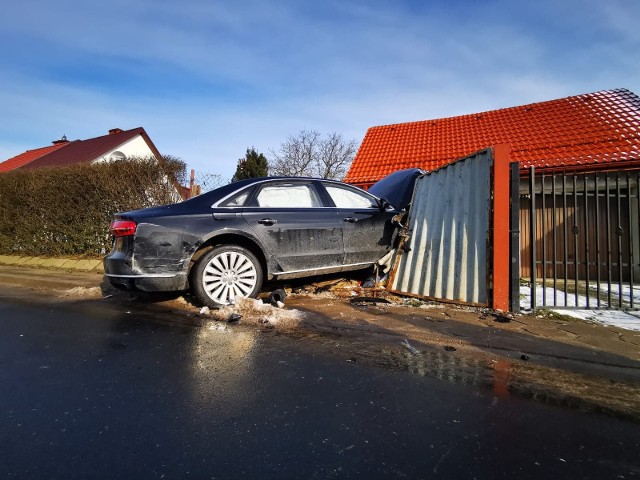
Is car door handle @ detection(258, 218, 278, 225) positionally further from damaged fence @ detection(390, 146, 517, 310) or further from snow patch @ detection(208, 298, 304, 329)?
damaged fence @ detection(390, 146, 517, 310)

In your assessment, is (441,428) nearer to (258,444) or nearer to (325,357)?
(258,444)

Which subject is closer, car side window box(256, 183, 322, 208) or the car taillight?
the car taillight

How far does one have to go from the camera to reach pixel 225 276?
4359mm

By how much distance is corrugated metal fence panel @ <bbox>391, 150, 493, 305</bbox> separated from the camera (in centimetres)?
463

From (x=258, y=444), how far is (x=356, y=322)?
7.51 ft

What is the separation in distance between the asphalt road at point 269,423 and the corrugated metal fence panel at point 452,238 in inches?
96.6

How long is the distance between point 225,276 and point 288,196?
1.38 m

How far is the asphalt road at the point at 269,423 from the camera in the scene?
5.19 feet

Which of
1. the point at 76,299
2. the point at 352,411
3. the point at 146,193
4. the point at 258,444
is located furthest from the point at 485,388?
the point at 146,193

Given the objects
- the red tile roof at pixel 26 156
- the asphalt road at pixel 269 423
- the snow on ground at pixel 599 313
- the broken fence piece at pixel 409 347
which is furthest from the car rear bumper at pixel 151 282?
the red tile roof at pixel 26 156

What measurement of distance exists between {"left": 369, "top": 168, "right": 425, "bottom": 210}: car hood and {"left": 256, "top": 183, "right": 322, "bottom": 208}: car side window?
1.66 m

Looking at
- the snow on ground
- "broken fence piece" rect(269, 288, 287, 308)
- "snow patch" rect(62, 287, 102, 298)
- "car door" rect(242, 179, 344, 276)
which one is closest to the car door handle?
"car door" rect(242, 179, 344, 276)

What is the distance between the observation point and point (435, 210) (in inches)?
214

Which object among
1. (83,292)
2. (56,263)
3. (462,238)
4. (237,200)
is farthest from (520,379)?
(56,263)
